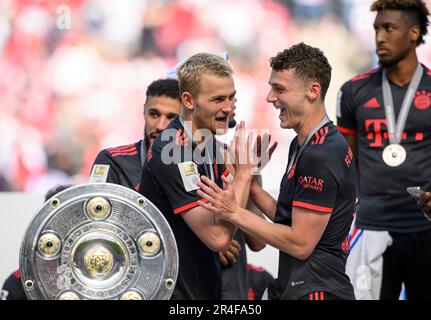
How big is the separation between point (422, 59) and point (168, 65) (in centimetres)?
164

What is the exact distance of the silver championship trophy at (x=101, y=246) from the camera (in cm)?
205

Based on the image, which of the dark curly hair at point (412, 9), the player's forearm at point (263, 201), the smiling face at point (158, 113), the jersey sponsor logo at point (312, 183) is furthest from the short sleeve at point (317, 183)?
the dark curly hair at point (412, 9)

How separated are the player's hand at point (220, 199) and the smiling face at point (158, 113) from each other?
1.35m

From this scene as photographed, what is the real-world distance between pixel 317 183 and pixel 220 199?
34cm

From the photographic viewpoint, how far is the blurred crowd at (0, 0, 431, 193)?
536 centimetres

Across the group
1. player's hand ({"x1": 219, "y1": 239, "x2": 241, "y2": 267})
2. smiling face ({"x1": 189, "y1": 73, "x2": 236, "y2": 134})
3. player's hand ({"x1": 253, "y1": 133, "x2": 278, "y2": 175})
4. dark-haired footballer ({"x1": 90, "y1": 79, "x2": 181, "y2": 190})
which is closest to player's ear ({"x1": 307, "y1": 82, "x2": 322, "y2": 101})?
player's hand ({"x1": 253, "y1": 133, "x2": 278, "y2": 175})

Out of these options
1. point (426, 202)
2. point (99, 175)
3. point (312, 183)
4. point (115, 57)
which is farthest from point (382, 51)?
point (99, 175)

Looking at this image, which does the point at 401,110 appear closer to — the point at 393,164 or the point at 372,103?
the point at 372,103

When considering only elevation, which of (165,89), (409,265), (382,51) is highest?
(382,51)

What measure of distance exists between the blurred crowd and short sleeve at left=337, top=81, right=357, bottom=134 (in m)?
0.71

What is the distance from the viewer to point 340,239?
3008 mm

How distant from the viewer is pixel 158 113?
4.21 meters

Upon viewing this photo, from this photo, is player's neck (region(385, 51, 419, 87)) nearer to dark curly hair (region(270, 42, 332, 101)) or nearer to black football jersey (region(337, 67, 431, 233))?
black football jersey (region(337, 67, 431, 233))

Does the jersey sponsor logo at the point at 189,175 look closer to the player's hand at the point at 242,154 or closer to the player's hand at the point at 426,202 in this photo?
the player's hand at the point at 242,154
